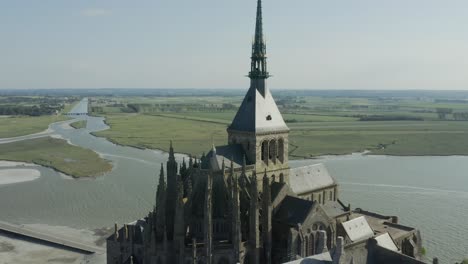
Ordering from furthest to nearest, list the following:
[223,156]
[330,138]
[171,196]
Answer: [330,138] → [223,156] → [171,196]

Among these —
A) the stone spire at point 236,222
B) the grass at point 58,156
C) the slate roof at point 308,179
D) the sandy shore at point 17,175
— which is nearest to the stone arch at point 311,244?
the stone spire at point 236,222

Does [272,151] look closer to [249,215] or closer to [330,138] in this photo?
[249,215]

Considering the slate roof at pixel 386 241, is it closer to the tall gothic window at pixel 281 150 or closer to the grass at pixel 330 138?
the tall gothic window at pixel 281 150

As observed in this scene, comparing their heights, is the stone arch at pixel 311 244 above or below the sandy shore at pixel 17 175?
above

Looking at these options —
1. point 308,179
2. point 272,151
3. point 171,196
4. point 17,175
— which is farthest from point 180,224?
point 17,175

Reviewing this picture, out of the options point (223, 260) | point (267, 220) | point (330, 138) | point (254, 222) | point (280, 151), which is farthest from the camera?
point (330, 138)

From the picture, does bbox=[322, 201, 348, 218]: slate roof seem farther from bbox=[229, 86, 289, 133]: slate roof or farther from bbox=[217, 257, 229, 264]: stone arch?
bbox=[217, 257, 229, 264]: stone arch

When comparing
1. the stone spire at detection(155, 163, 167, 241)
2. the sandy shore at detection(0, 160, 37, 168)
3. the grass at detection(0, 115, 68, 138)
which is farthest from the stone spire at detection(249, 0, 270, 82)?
the grass at detection(0, 115, 68, 138)
